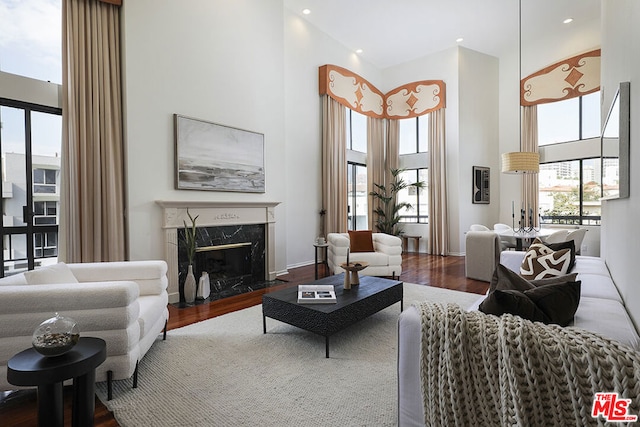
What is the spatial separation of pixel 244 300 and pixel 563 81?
7.52m

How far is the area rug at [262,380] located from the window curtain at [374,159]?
4.99m

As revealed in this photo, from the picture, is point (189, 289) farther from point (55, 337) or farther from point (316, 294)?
point (55, 337)

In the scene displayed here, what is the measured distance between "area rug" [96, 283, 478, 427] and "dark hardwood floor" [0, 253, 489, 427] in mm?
202

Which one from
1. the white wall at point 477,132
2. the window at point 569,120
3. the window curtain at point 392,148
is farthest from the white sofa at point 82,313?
the window at point 569,120

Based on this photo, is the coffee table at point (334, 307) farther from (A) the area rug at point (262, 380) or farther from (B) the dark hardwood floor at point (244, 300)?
(B) the dark hardwood floor at point (244, 300)

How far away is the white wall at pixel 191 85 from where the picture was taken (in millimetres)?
3604

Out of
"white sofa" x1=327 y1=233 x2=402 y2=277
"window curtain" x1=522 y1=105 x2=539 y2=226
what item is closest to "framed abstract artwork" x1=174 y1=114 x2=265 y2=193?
"white sofa" x1=327 y1=233 x2=402 y2=277

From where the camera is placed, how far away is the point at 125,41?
3514mm

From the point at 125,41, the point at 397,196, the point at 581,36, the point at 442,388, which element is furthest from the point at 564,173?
the point at 125,41

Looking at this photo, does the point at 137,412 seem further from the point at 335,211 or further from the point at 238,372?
the point at 335,211

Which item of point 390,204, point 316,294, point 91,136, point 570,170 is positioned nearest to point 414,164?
point 390,204

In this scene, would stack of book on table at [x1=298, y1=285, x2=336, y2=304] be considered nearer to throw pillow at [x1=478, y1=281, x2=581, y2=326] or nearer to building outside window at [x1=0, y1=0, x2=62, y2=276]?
throw pillow at [x1=478, y1=281, x2=581, y2=326]

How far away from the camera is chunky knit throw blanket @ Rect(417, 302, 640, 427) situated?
0.96m

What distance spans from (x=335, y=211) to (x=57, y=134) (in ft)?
14.2
